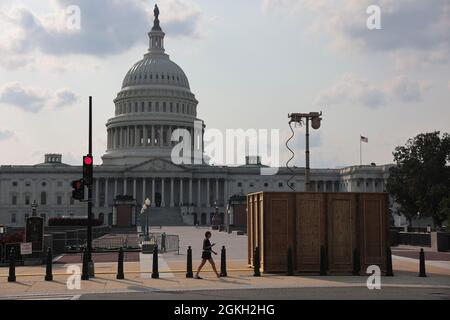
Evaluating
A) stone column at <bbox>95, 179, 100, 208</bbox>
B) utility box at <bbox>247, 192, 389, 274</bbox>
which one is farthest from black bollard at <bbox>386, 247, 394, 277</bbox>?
stone column at <bbox>95, 179, 100, 208</bbox>

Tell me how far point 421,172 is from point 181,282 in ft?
266

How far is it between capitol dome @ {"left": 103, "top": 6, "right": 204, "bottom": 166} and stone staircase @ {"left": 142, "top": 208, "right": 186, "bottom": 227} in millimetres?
27573

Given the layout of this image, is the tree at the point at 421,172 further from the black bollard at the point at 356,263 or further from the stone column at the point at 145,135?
the stone column at the point at 145,135

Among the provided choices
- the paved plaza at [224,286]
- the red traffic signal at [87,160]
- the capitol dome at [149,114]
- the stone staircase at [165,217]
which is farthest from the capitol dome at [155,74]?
the red traffic signal at [87,160]

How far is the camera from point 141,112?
18062 cm

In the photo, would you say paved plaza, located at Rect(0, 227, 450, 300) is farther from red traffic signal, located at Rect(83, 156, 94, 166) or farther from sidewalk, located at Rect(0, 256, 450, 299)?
red traffic signal, located at Rect(83, 156, 94, 166)

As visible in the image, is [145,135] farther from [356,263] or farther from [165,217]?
[356,263]

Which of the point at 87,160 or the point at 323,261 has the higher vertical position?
the point at 87,160

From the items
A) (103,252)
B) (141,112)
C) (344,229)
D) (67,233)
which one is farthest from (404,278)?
(141,112)

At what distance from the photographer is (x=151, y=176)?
164 metres

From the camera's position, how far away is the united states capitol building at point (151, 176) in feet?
538

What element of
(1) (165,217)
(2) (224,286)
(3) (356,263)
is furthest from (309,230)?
(1) (165,217)

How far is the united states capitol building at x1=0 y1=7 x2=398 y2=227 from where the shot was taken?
164 metres
